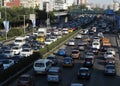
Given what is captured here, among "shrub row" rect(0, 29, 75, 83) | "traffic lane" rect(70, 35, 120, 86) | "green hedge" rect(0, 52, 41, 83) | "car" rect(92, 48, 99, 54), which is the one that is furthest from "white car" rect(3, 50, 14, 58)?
"car" rect(92, 48, 99, 54)

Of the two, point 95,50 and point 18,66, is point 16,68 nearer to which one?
point 18,66

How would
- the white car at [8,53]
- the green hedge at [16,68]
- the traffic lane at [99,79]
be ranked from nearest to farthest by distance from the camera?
the green hedge at [16,68] < the traffic lane at [99,79] < the white car at [8,53]

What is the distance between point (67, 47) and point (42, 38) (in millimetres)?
9235

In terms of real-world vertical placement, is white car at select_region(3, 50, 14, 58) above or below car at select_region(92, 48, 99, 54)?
above

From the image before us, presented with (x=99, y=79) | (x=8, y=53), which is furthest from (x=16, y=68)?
(x=8, y=53)

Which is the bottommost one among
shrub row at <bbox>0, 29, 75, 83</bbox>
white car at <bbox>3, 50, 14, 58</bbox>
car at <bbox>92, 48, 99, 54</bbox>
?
car at <bbox>92, 48, 99, 54</bbox>

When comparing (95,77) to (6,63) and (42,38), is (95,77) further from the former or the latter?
(42,38)

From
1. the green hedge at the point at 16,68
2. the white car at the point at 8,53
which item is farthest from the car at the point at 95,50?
the white car at the point at 8,53

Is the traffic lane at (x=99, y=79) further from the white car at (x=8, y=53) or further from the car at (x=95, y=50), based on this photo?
the car at (x=95, y=50)

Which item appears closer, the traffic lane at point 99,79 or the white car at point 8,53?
the traffic lane at point 99,79

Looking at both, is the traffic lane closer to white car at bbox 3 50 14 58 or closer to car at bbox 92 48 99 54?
white car at bbox 3 50 14 58

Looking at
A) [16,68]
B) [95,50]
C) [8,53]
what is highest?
[16,68]

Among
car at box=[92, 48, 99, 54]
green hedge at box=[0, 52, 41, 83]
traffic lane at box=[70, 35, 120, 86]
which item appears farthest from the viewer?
car at box=[92, 48, 99, 54]

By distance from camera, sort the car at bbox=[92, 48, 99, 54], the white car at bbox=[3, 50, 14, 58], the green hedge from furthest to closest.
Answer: the car at bbox=[92, 48, 99, 54]
the white car at bbox=[3, 50, 14, 58]
the green hedge
